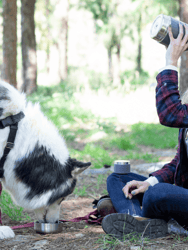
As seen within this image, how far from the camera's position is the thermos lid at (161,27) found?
182 cm

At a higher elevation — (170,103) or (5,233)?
(170,103)

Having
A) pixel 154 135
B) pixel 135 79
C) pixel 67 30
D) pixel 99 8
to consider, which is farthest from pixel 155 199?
pixel 67 30

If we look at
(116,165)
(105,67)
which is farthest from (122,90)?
(105,67)

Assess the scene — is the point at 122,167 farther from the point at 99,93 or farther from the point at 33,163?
the point at 99,93

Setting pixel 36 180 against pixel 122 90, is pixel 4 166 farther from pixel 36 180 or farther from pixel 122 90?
pixel 122 90

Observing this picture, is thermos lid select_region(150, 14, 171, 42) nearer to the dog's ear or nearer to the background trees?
the dog's ear

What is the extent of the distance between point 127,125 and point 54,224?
590cm

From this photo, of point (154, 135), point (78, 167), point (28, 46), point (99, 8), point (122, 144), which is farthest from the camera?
point (99, 8)

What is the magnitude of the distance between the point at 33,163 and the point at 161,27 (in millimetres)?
1257

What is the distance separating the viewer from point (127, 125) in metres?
7.84

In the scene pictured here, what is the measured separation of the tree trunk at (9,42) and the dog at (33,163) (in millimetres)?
4013

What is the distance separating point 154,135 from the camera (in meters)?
6.81

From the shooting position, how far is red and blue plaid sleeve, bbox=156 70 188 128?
5.78ft

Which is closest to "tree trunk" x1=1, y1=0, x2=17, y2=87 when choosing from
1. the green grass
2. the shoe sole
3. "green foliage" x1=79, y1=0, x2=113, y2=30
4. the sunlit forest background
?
the sunlit forest background
